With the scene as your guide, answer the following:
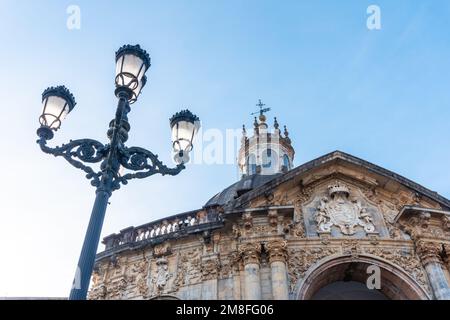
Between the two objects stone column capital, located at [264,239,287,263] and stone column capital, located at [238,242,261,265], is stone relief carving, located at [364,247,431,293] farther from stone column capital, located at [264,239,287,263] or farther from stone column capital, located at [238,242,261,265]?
stone column capital, located at [238,242,261,265]

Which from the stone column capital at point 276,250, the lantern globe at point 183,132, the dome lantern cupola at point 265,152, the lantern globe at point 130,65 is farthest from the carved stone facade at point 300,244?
the dome lantern cupola at point 265,152

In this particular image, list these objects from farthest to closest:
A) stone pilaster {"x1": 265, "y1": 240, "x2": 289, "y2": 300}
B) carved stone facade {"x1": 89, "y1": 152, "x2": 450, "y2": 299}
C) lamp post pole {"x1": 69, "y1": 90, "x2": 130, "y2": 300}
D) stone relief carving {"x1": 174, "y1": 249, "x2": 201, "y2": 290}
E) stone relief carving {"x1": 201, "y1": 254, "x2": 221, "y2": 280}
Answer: stone relief carving {"x1": 174, "y1": 249, "x2": 201, "y2": 290}
stone relief carving {"x1": 201, "y1": 254, "x2": 221, "y2": 280}
carved stone facade {"x1": 89, "y1": 152, "x2": 450, "y2": 299}
stone pilaster {"x1": 265, "y1": 240, "x2": 289, "y2": 300}
lamp post pole {"x1": 69, "y1": 90, "x2": 130, "y2": 300}

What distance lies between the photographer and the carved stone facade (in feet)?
44.1

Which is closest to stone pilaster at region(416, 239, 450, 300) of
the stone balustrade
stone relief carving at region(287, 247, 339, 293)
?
stone relief carving at region(287, 247, 339, 293)

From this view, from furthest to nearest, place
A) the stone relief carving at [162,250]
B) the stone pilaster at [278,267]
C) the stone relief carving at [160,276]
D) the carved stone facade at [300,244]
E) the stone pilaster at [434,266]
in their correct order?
the stone relief carving at [162,250]
the stone relief carving at [160,276]
the carved stone facade at [300,244]
the stone pilaster at [434,266]
the stone pilaster at [278,267]

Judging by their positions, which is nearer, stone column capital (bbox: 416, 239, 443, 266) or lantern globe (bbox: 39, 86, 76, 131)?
lantern globe (bbox: 39, 86, 76, 131)

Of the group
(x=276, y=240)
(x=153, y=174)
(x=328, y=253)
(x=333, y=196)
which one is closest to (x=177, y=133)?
(x=153, y=174)

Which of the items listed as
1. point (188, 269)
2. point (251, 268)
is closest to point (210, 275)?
point (188, 269)

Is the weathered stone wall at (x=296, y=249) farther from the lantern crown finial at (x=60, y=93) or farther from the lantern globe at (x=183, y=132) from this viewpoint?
the lantern crown finial at (x=60, y=93)

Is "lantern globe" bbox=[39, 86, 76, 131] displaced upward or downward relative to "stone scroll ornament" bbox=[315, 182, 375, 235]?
downward

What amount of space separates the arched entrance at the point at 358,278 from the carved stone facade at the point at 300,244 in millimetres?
30

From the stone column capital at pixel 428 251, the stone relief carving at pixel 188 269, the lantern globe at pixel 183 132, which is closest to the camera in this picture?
the lantern globe at pixel 183 132

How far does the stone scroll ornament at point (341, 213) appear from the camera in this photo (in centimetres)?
1462

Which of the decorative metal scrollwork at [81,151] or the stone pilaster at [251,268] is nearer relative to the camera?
the decorative metal scrollwork at [81,151]
